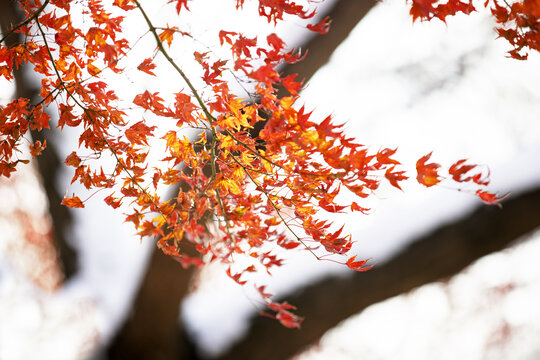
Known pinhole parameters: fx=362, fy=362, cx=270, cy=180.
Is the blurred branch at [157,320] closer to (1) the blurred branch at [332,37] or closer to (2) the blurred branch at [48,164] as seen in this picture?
(2) the blurred branch at [48,164]

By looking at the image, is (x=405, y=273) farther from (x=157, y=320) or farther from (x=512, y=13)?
(x=157, y=320)

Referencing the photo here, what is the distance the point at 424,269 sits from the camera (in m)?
1.11

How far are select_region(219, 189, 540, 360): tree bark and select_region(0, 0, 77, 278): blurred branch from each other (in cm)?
109

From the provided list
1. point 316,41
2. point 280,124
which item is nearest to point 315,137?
point 280,124

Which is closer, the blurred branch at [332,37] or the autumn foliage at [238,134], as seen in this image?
the autumn foliage at [238,134]

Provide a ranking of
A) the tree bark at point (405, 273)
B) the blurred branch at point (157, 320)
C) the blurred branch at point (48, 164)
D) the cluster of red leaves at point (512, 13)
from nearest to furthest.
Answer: the cluster of red leaves at point (512, 13) → the tree bark at point (405, 273) → the blurred branch at point (48, 164) → the blurred branch at point (157, 320)

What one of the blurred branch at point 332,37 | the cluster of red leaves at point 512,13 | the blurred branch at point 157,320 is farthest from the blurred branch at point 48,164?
the cluster of red leaves at point 512,13

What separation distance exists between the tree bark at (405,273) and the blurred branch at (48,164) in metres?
1.09

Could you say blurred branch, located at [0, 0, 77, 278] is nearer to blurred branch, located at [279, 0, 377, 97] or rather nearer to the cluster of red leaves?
blurred branch, located at [279, 0, 377, 97]

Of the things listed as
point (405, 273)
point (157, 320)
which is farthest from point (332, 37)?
point (157, 320)

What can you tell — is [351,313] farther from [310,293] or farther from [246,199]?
[246,199]

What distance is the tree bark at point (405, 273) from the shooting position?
1029 millimetres

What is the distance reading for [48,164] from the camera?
5.21 ft

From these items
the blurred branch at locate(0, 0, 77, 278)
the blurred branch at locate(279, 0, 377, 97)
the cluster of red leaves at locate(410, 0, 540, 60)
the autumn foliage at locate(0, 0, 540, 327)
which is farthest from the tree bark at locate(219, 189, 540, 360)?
the blurred branch at locate(0, 0, 77, 278)
